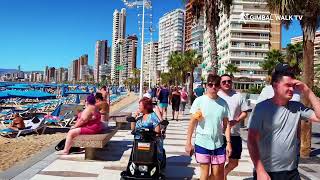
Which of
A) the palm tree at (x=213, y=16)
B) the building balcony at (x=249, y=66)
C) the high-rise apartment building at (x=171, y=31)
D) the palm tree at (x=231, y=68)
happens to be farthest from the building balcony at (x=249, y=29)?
the palm tree at (x=213, y=16)

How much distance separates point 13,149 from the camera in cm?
1134

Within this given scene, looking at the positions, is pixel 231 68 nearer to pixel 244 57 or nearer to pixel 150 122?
pixel 244 57

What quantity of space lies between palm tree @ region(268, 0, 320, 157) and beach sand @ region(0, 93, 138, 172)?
6.36 metres

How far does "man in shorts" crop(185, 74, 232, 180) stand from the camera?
17.7 ft

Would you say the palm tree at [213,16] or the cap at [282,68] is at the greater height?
the palm tree at [213,16]

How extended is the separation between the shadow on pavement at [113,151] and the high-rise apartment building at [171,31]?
154 m

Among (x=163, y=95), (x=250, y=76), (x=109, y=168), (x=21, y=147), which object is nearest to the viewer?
(x=109, y=168)

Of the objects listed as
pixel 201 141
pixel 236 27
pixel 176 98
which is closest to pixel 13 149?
pixel 201 141

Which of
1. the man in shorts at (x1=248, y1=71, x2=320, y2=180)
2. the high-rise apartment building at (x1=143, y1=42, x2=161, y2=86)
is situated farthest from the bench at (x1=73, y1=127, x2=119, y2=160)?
the high-rise apartment building at (x1=143, y1=42, x2=161, y2=86)

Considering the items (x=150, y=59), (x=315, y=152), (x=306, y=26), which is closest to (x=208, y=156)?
(x=306, y=26)

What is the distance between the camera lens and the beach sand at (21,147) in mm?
9609

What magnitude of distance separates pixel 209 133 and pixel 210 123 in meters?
0.13

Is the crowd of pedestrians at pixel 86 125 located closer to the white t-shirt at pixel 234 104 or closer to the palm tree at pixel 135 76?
the white t-shirt at pixel 234 104

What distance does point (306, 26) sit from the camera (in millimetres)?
10625
